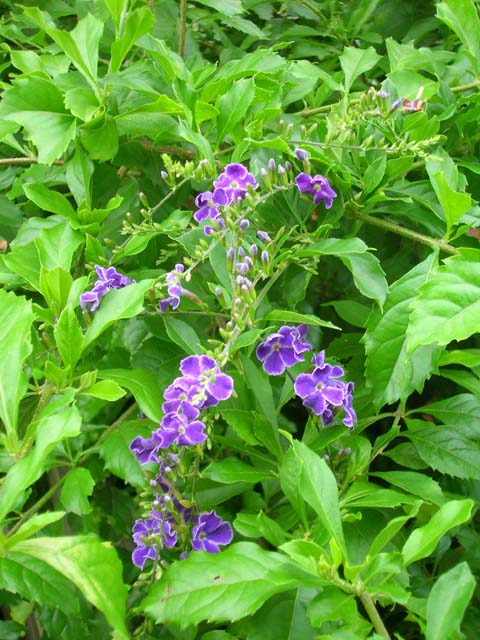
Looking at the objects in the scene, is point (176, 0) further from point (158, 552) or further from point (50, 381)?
point (158, 552)

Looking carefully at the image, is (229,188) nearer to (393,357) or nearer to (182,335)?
(182,335)

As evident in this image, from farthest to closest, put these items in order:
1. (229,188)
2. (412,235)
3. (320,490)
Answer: (412,235)
(229,188)
(320,490)

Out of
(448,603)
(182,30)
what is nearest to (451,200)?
(448,603)

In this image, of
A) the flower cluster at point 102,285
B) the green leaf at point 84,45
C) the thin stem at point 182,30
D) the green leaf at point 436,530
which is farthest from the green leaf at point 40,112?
the green leaf at point 436,530

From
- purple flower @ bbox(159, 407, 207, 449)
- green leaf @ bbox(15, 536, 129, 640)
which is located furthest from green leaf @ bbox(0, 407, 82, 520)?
purple flower @ bbox(159, 407, 207, 449)

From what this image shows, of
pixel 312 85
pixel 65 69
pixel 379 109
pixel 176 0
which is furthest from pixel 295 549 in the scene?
pixel 176 0

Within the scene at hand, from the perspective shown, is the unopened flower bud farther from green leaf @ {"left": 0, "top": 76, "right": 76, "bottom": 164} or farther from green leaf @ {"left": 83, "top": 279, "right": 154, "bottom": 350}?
green leaf @ {"left": 0, "top": 76, "right": 76, "bottom": 164}

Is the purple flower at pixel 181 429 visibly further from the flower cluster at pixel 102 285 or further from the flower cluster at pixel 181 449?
the flower cluster at pixel 102 285
